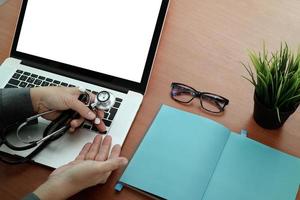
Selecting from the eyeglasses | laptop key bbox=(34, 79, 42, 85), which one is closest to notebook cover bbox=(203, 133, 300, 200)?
the eyeglasses

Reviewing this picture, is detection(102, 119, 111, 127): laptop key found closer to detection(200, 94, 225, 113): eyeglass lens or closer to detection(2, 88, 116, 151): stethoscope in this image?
detection(2, 88, 116, 151): stethoscope

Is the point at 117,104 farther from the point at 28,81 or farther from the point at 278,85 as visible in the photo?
the point at 278,85

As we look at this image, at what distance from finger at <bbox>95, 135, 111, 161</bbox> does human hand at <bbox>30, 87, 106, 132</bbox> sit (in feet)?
0.12

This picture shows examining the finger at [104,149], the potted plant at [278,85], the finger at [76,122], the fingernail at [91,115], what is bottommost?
the finger at [104,149]

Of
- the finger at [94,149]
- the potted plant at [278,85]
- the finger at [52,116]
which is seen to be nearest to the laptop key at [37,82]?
the finger at [52,116]

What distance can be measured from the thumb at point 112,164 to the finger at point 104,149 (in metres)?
0.03

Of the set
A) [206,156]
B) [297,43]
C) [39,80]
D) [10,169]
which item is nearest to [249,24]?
[297,43]

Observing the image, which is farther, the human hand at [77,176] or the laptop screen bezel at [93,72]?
the laptop screen bezel at [93,72]

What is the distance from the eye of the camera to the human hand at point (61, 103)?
747 millimetres

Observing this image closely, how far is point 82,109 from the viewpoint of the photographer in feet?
2.44

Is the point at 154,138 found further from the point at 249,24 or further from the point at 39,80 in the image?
the point at 249,24

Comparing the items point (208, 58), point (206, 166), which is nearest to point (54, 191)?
point (206, 166)

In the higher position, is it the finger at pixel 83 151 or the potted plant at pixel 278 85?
the potted plant at pixel 278 85

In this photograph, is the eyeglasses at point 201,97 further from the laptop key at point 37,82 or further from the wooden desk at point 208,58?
the laptop key at point 37,82
